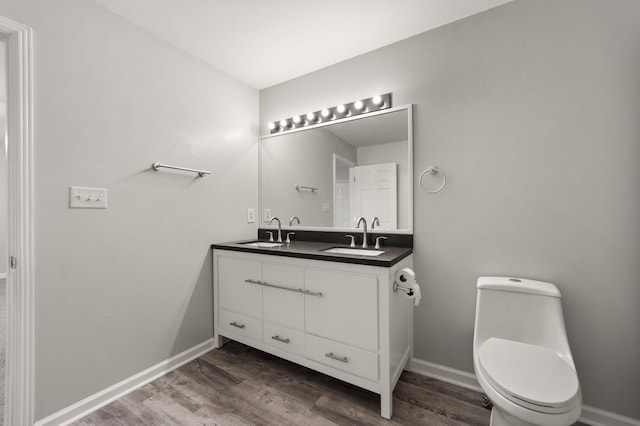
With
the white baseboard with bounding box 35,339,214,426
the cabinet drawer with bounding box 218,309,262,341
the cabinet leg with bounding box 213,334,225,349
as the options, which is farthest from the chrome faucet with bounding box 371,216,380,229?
the white baseboard with bounding box 35,339,214,426

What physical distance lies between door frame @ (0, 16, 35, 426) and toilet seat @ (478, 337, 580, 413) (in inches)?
82.8

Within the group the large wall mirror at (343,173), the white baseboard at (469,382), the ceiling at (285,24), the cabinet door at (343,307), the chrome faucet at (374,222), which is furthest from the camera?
the chrome faucet at (374,222)

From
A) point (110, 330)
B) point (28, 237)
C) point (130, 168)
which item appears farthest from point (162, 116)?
point (110, 330)

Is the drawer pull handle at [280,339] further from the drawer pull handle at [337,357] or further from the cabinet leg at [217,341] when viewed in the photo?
the cabinet leg at [217,341]

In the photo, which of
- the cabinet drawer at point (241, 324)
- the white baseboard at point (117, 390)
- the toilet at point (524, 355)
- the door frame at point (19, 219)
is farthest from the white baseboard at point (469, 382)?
the door frame at point (19, 219)

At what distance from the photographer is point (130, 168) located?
1720 mm

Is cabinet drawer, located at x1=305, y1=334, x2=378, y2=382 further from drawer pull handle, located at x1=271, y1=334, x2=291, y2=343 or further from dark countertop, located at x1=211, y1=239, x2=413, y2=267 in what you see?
dark countertop, located at x1=211, y1=239, x2=413, y2=267

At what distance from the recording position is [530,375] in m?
1.13

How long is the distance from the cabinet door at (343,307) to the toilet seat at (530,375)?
0.54 meters

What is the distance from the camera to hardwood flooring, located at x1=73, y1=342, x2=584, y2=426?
1.46 meters

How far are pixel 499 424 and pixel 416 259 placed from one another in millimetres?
925

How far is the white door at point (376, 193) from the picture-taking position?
1.98 metres

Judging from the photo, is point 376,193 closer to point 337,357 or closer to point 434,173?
point 434,173

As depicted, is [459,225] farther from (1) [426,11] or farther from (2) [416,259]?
(1) [426,11]
